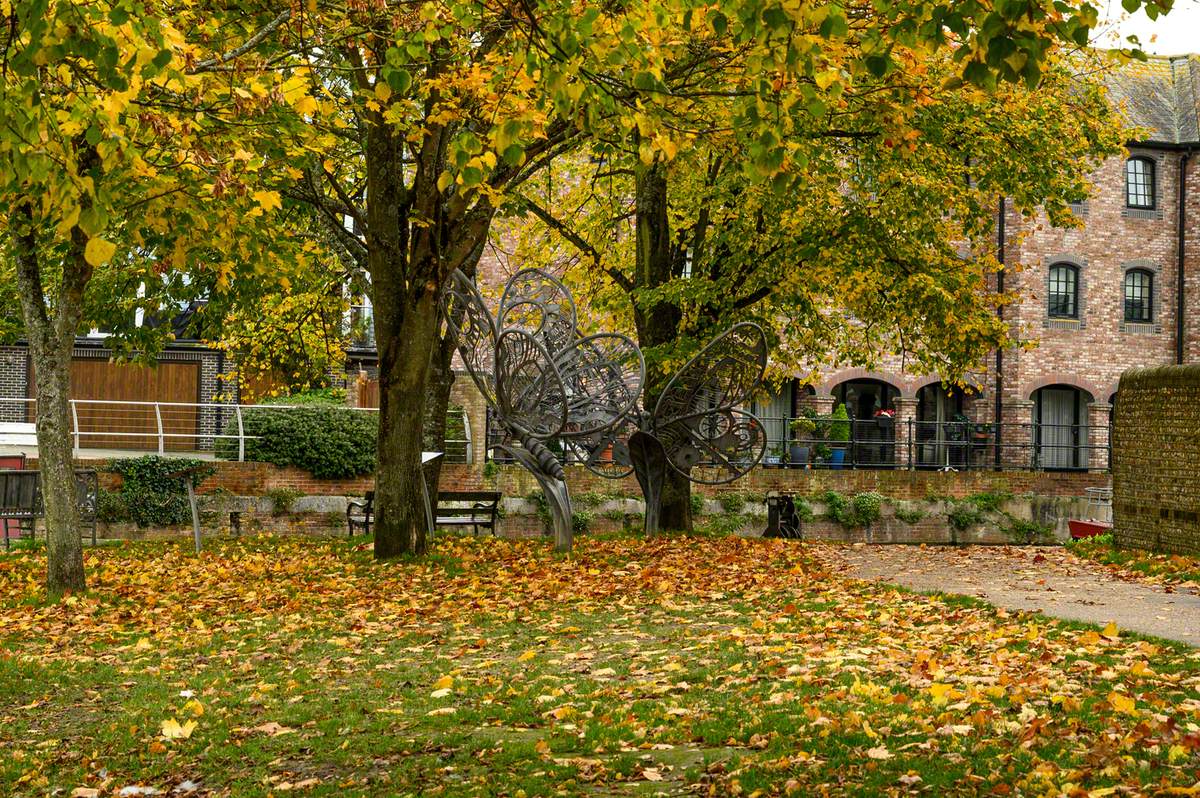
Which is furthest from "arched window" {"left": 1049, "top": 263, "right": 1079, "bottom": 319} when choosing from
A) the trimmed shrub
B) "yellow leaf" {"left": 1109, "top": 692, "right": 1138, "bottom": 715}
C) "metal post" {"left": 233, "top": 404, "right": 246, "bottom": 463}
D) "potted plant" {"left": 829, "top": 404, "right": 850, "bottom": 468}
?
"yellow leaf" {"left": 1109, "top": 692, "right": 1138, "bottom": 715}

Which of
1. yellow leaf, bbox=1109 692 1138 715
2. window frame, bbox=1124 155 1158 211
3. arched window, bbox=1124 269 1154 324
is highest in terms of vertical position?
window frame, bbox=1124 155 1158 211

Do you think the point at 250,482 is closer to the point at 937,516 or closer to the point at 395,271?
the point at 395,271

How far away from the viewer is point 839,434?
32781 millimetres

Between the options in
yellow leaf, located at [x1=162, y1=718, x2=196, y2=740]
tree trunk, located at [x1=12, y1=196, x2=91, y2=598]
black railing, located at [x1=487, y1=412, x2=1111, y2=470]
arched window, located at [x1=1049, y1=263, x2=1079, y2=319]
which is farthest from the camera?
arched window, located at [x1=1049, y1=263, x2=1079, y2=319]

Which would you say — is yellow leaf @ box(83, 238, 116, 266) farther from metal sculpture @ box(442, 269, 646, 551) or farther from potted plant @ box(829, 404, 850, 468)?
potted plant @ box(829, 404, 850, 468)

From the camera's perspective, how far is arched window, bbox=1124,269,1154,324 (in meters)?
39.5

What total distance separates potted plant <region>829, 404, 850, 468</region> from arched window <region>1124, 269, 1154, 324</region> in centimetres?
1183

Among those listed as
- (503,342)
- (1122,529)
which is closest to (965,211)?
(1122,529)

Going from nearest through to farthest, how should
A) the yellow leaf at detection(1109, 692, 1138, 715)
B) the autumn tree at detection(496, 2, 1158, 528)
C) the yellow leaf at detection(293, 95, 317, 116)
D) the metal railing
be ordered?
the yellow leaf at detection(1109, 692, 1138, 715)
the yellow leaf at detection(293, 95, 317, 116)
the autumn tree at detection(496, 2, 1158, 528)
the metal railing

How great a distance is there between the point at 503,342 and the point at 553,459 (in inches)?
63.2

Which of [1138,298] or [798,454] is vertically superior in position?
[1138,298]

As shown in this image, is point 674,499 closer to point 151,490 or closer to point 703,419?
point 703,419

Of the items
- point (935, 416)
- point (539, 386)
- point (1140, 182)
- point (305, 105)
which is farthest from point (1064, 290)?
point (305, 105)

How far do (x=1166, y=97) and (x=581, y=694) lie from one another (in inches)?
1573
